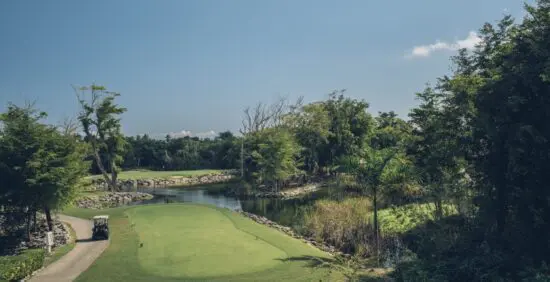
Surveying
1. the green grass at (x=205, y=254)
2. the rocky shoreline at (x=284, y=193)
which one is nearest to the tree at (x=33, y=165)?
the green grass at (x=205, y=254)

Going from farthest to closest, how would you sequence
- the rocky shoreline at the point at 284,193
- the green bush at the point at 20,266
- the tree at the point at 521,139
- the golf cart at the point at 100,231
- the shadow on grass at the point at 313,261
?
the rocky shoreline at the point at 284,193 → the golf cart at the point at 100,231 → the shadow on grass at the point at 313,261 → the green bush at the point at 20,266 → the tree at the point at 521,139

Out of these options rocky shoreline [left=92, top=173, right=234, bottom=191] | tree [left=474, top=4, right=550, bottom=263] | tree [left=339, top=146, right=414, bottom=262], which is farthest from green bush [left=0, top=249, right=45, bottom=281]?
rocky shoreline [left=92, top=173, right=234, bottom=191]

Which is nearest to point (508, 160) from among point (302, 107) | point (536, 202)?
point (536, 202)

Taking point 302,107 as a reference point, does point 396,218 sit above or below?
below

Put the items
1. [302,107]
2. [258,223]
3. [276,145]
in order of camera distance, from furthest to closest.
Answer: [302,107]
[276,145]
[258,223]

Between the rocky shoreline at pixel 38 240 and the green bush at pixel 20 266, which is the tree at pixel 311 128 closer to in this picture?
the rocky shoreline at pixel 38 240

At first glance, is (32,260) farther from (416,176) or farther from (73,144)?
(416,176)

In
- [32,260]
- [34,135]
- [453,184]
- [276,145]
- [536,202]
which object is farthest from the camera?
[276,145]

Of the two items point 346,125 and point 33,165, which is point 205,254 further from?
point 346,125
